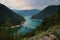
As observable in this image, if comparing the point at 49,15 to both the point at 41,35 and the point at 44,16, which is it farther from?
the point at 41,35

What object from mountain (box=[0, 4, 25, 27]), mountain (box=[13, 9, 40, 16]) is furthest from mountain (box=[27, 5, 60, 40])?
mountain (box=[0, 4, 25, 27])

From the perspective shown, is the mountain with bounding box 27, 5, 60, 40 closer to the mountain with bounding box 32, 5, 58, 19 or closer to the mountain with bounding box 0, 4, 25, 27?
the mountain with bounding box 32, 5, 58, 19

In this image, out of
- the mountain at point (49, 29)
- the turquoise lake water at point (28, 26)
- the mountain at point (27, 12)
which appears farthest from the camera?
the mountain at point (27, 12)

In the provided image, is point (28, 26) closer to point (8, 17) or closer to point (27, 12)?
point (27, 12)

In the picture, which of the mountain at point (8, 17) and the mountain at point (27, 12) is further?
the mountain at point (27, 12)

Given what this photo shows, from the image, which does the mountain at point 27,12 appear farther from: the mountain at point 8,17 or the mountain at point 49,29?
the mountain at point 49,29

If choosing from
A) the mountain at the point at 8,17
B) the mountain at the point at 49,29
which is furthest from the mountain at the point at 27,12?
the mountain at the point at 49,29

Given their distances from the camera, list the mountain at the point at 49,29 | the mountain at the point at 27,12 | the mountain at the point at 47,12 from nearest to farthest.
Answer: the mountain at the point at 49,29 → the mountain at the point at 27,12 → the mountain at the point at 47,12
